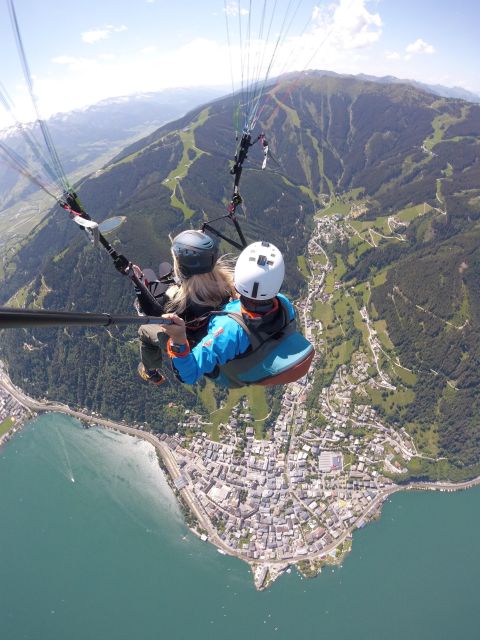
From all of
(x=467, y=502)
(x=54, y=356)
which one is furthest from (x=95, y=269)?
(x=467, y=502)

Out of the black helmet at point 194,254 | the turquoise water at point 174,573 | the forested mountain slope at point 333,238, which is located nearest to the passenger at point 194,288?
the black helmet at point 194,254

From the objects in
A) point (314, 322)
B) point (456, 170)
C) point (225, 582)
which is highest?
point (456, 170)

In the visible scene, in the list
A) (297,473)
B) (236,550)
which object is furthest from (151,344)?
(297,473)

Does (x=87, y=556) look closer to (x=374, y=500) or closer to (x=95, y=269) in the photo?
(x=374, y=500)

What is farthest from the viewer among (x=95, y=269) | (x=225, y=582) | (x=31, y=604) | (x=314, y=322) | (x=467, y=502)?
(x=95, y=269)

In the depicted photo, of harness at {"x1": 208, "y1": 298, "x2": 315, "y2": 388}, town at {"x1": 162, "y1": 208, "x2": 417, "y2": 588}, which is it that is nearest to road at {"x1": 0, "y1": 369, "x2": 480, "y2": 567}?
town at {"x1": 162, "y1": 208, "x2": 417, "y2": 588}
